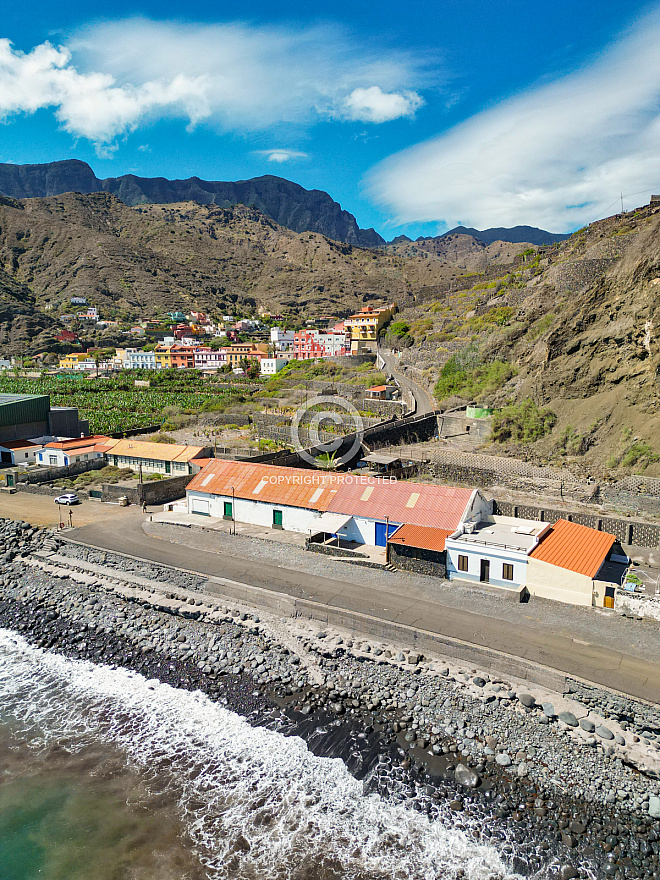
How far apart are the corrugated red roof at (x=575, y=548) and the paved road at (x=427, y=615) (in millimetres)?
2543

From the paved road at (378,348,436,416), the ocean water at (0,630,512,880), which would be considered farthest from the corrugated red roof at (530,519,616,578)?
the paved road at (378,348,436,416)

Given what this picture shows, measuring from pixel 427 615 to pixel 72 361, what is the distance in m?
108

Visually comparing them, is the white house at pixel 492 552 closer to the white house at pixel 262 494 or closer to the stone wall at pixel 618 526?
the stone wall at pixel 618 526

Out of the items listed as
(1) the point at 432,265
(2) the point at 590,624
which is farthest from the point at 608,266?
(1) the point at 432,265

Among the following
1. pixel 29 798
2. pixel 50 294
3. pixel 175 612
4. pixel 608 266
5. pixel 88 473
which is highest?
pixel 50 294

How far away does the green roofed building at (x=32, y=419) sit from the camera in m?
38.1

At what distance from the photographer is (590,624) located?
1438 centimetres

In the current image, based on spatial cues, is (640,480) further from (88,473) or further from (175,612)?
(88,473)

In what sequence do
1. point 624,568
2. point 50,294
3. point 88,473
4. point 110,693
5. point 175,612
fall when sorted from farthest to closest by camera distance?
1. point 50,294
2. point 88,473
3. point 624,568
4. point 175,612
5. point 110,693

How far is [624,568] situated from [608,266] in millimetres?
30334

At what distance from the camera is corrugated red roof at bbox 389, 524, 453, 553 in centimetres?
1798

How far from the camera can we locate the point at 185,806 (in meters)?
10.2

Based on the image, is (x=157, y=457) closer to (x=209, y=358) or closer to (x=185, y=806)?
(x=185, y=806)

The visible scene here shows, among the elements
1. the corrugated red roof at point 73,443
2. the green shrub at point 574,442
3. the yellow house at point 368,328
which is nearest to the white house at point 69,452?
the corrugated red roof at point 73,443
